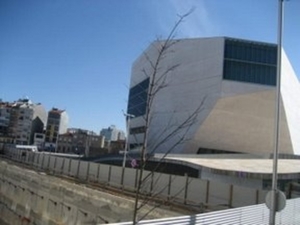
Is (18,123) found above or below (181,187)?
above

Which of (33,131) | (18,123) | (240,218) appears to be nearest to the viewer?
(240,218)

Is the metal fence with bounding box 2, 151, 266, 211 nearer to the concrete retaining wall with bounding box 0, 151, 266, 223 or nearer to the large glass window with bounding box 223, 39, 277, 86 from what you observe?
the concrete retaining wall with bounding box 0, 151, 266, 223

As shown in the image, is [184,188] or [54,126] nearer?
[184,188]

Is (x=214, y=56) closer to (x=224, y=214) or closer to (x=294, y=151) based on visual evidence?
(x=294, y=151)

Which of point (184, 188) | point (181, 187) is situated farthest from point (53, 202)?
point (184, 188)

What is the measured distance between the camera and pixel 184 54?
62.7m

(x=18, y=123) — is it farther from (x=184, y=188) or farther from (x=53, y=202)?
(x=184, y=188)

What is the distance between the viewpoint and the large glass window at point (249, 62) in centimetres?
5594

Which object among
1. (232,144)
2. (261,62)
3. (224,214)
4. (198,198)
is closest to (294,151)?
(232,144)

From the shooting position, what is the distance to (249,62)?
2233 inches

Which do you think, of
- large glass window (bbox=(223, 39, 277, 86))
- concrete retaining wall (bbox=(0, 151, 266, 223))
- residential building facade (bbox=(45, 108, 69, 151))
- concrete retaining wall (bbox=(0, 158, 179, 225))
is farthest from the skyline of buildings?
concrete retaining wall (bbox=(0, 151, 266, 223))

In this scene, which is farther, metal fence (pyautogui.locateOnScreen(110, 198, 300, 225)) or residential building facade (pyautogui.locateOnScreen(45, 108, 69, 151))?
residential building facade (pyautogui.locateOnScreen(45, 108, 69, 151))

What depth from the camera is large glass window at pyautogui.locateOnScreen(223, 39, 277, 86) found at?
55.9m

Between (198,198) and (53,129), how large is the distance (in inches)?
4365
